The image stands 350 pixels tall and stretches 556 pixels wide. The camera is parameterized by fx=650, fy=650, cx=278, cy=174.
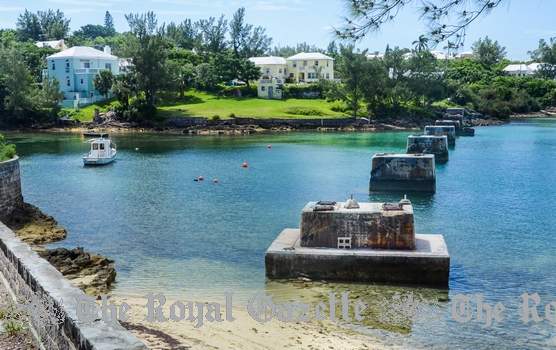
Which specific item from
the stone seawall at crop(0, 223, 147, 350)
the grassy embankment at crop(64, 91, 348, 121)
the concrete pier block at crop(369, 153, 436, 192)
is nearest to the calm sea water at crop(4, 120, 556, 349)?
the concrete pier block at crop(369, 153, 436, 192)

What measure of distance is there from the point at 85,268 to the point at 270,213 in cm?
1425

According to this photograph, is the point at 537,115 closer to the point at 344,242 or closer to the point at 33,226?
the point at 344,242

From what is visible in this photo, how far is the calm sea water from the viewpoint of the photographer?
23.5m

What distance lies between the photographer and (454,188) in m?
49.1

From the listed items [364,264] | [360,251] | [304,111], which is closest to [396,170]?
[360,251]

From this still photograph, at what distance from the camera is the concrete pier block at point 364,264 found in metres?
23.6

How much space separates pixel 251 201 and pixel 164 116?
65.4m

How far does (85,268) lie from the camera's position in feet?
84.5

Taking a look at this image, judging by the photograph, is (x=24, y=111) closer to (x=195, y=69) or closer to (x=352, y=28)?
(x=195, y=69)

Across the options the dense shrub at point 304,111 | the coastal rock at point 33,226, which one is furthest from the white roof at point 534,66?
the coastal rock at point 33,226

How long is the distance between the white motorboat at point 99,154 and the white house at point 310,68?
74777 millimetres

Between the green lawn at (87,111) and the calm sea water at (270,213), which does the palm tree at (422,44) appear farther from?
the green lawn at (87,111)

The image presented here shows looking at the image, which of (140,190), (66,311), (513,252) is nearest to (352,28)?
(66,311)

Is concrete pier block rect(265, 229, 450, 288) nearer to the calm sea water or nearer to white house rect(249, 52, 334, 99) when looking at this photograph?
the calm sea water
